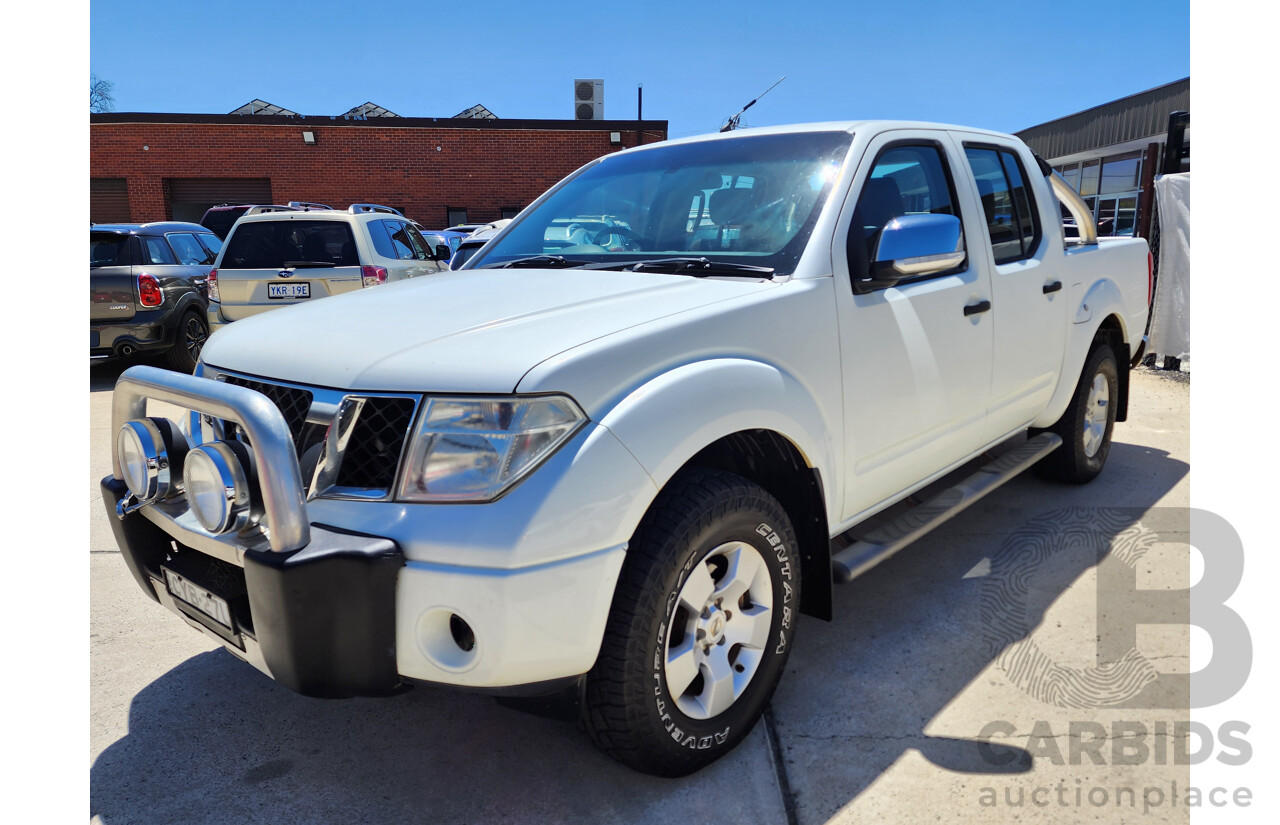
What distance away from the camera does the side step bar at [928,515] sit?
9.68 feet

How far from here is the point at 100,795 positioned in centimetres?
241

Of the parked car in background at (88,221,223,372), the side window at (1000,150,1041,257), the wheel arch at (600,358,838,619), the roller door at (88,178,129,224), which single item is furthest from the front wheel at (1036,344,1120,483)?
the roller door at (88,178,129,224)

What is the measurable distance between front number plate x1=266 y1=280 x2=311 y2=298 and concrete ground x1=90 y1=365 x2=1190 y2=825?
5.53m

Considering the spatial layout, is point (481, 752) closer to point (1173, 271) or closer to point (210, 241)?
point (1173, 271)

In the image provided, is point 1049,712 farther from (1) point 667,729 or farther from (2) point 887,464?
(1) point 667,729

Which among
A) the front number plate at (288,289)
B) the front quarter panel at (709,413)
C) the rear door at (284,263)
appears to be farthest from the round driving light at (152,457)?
the front number plate at (288,289)

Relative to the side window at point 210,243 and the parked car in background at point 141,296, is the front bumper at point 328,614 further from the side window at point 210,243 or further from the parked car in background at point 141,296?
the side window at point 210,243

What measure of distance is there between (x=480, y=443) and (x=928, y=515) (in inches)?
84.4

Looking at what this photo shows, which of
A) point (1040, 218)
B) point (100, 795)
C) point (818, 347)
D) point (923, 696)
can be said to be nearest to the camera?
point (100, 795)

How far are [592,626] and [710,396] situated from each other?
0.66m

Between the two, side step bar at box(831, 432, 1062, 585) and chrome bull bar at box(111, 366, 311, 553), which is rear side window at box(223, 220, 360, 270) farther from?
chrome bull bar at box(111, 366, 311, 553)

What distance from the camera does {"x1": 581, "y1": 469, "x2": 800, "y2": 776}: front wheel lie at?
210 cm

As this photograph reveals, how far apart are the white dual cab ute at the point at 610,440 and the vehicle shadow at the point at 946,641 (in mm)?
299

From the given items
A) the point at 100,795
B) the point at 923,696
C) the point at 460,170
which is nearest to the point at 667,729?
the point at 923,696
